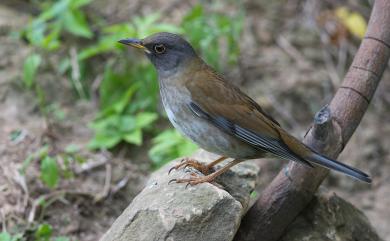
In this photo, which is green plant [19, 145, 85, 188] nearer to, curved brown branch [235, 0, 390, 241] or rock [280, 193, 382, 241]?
curved brown branch [235, 0, 390, 241]

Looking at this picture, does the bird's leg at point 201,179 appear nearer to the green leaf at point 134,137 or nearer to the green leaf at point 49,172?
the green leaf at point 49,172

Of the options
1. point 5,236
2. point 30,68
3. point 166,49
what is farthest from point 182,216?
point 30,68

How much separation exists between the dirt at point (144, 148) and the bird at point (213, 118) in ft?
A: 5.45

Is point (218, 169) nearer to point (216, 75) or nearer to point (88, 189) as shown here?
point (216, 75)

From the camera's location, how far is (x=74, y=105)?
7.67 m

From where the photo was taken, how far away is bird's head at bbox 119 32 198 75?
518 centimetres

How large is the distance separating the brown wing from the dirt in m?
1.88

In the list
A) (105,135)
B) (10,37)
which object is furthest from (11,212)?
(10,37)

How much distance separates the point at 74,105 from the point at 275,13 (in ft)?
11.1

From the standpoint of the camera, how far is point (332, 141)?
4.71 meters

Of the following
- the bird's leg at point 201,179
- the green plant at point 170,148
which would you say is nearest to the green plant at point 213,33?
the green plant at point 170,148

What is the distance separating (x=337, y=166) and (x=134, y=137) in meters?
3.06

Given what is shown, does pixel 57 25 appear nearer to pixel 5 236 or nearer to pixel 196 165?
pixel 5 236

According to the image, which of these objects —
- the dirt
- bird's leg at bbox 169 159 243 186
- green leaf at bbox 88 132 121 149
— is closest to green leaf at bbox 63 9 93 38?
the dirt
